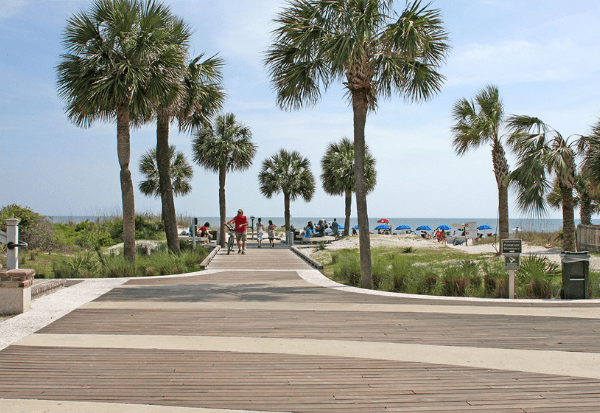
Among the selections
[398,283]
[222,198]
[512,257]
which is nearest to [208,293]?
[398,283]

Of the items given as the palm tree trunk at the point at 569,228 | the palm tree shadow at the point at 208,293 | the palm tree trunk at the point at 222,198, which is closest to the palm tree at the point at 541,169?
the palm tree trunk at the point at 569,228

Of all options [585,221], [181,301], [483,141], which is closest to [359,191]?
[181,301]

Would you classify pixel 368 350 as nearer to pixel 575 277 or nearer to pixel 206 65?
pixel 575 277

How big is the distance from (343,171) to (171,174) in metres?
14.0

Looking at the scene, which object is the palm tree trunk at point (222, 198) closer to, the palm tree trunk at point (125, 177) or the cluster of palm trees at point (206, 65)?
the cluster of palm trees at point (206, 65)

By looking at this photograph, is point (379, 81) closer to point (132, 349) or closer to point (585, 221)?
point (132, 349)

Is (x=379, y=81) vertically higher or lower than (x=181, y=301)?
higher

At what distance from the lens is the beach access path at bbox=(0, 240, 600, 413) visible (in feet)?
13.2

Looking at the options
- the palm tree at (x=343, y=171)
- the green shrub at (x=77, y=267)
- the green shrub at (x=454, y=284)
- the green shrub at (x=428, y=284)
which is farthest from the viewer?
the palm tree at (x=343, y=171)

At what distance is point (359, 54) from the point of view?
35.3 feet

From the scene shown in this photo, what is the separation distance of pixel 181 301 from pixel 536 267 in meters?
7.00

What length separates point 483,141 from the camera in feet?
69.5

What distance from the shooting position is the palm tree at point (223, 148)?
26.9 metres

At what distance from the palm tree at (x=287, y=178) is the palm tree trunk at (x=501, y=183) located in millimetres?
17061
